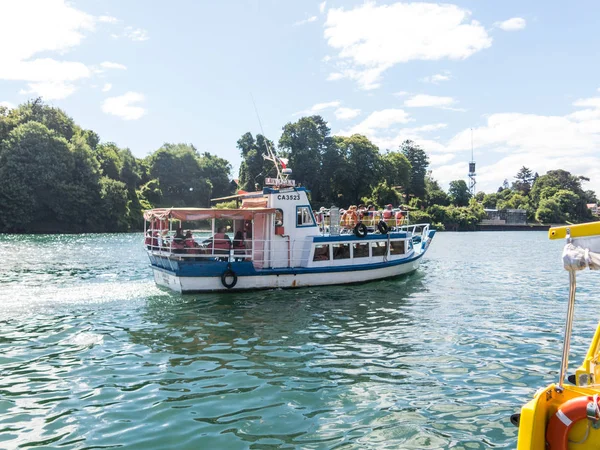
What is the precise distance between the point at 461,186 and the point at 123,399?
515 feet

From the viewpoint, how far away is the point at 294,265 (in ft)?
75.5

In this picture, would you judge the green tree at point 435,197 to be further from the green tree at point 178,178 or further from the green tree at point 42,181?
the green tree at point 42,181

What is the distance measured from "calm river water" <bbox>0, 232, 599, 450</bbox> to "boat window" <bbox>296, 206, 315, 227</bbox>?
Answer: 3.17m

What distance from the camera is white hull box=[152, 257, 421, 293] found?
2102cm

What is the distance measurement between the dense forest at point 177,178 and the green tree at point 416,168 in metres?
0.30

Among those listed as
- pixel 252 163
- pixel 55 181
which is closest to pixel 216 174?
pixel 252 163

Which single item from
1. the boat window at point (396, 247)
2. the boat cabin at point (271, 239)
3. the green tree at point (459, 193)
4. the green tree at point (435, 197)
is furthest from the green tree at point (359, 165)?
the boat cabin at point (271, 239)

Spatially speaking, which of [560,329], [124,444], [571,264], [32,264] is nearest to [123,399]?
[124,444]

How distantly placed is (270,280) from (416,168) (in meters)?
130

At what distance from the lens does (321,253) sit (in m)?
23.6

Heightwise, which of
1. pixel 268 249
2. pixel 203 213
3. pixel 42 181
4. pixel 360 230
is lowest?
pixel 268 249

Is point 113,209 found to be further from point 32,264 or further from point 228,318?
point 228,318

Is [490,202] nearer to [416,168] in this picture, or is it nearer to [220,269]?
[416,168]

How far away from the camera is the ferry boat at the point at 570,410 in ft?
15.8
